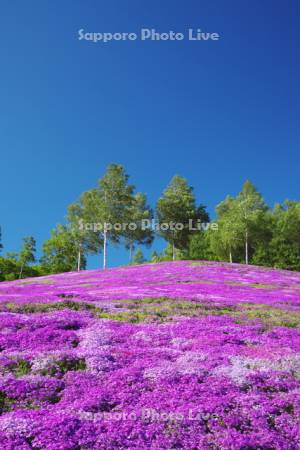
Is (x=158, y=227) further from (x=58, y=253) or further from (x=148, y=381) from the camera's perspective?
(x=148, y=381)

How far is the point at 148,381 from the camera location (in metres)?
9.80

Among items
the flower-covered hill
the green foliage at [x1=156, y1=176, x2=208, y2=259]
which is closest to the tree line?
the green foliage at [x1=156, y1=176, x2=208, y2=259]

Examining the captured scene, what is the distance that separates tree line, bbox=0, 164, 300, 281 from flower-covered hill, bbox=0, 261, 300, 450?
46.4m

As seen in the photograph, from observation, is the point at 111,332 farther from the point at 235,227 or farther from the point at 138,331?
the point at 235,227

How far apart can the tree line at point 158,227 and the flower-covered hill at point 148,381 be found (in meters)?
46.4

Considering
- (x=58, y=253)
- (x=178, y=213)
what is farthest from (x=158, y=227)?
(x=58, y=253)

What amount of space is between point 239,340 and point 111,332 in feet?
15.9

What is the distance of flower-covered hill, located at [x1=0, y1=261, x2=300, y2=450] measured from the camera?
7.48m

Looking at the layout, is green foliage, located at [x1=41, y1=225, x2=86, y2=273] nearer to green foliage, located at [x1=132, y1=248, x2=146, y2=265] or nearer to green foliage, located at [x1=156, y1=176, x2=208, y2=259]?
green foliage, located at [x1=156, y1=176, x2=208, y2=259]

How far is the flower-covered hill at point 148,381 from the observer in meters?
7.48

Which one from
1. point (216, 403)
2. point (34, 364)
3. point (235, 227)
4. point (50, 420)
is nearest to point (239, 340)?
point (216, 403)

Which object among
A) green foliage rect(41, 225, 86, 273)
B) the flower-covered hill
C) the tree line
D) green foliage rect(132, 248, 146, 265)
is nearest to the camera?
the flower-covered hill

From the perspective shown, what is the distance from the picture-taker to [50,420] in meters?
7.87

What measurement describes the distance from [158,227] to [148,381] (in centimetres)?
7025
